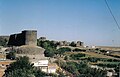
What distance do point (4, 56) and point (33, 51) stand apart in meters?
2.00

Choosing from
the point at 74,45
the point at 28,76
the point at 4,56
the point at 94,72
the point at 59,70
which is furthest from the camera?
the point at 74,45

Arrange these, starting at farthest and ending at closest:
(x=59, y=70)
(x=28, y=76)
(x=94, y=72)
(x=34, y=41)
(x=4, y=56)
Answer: (x=34, y=41)
(x=4, y=56)
(x=59, y=70)
(x=94, y=72)
(x=28, y=76)

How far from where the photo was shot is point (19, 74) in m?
12.3

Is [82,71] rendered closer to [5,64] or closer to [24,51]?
[5,64]

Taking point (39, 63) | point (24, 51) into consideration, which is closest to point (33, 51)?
point (24, 51)

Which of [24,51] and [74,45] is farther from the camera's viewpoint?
[74,45]

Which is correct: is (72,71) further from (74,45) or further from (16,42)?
(74,45)

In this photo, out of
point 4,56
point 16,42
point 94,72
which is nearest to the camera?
point 94,72

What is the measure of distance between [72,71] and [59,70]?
691 mm

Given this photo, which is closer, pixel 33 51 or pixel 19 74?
pixel 19 74

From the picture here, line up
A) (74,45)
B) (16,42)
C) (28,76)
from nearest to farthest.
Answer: (28,76) < (16,42) < (74,45)

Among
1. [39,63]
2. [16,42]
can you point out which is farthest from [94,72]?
[16,42]

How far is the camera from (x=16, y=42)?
27.8m

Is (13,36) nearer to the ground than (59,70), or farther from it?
farther from it
